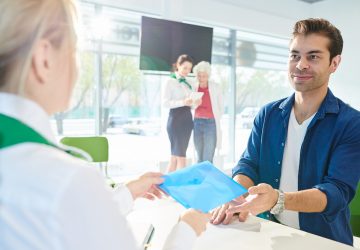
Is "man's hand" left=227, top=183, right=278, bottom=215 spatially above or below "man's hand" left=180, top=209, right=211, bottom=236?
below

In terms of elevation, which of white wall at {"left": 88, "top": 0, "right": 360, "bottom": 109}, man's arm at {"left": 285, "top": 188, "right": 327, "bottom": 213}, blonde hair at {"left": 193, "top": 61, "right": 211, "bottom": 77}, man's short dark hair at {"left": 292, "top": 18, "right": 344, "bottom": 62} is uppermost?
white wall at {"left": 88, "top": 0, "right": 360, "bottom": 109}

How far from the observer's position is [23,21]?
542 mm

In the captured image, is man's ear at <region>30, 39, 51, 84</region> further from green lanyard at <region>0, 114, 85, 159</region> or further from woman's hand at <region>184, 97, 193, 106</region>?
woman's hand at <region>184, 97, 193, 106</region>

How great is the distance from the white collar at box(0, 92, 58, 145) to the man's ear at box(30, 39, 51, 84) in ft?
0.16

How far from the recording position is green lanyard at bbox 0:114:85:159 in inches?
19.8

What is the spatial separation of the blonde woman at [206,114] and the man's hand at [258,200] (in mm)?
3976

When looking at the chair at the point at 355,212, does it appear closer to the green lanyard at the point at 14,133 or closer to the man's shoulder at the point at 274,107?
the man's shoulder at the point at 274,107

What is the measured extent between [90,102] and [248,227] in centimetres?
461

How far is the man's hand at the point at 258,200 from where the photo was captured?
128cm

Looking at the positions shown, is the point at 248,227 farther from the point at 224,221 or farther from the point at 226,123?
the point at 226,123

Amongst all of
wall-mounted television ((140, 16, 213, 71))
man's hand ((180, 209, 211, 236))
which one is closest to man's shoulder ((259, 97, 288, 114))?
man's hand ((180, 209, 211, 236))

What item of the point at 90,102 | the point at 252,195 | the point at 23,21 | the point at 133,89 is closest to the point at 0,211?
the point at 23,21

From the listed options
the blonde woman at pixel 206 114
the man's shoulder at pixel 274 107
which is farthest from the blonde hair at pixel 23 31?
the blonde woman at pixel 206 114

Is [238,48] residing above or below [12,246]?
above
